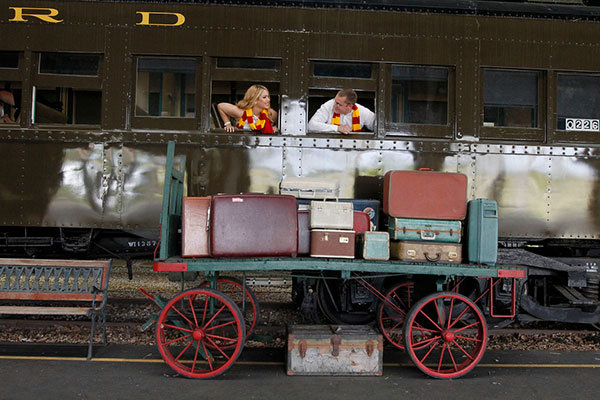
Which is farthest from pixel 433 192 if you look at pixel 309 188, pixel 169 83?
pixel 169 83

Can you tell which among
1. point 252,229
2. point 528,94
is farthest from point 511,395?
point 528,94

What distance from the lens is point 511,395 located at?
164 inches

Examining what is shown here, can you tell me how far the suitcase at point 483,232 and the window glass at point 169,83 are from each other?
3.04 meters

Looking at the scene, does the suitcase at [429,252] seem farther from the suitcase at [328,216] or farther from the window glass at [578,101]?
the window glass at [578,101]

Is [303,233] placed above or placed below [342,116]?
below

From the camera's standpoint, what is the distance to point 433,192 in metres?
4.70

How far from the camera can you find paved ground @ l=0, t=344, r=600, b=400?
4.10 m

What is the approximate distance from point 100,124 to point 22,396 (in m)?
2.81

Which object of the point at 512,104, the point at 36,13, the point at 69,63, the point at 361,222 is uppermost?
the point at 36,13

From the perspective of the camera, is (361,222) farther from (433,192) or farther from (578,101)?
(578,101)

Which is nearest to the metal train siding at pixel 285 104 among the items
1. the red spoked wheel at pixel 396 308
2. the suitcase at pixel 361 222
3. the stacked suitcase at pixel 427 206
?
the suitcase at pixel 361 222

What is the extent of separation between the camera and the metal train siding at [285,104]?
5457mm

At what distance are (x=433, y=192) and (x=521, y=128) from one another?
1.70 m

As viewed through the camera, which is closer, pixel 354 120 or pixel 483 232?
pixel 483 232
